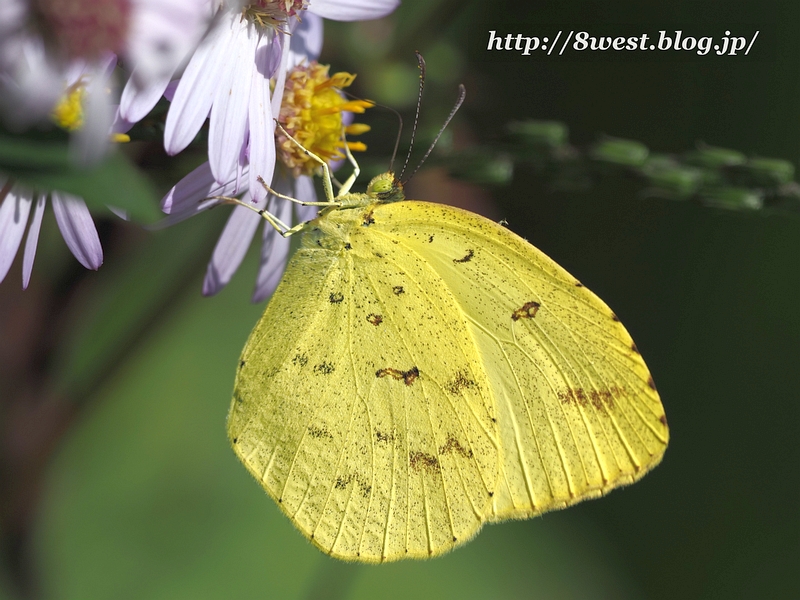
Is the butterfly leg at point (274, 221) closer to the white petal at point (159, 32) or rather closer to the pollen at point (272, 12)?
the pollen at point (272, 12)

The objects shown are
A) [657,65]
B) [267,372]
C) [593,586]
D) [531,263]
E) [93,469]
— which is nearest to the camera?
[531,263]

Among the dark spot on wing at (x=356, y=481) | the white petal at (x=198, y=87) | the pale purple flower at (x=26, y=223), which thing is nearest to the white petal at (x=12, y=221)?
the pale purple flower at (x=26, y=223)

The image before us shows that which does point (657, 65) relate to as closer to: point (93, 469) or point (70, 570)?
point (93, 469)

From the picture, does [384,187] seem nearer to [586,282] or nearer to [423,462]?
[423,462]

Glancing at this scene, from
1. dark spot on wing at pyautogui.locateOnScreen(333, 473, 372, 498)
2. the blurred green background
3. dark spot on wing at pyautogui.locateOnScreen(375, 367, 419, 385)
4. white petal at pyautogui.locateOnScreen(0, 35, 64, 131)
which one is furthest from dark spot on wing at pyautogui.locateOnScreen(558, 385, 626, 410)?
white petal at pyautogui.locateOnScreen(0, 35, 64, 131)

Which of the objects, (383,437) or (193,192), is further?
(383,437)

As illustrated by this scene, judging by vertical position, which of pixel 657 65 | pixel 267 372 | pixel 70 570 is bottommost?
pixel 70 570

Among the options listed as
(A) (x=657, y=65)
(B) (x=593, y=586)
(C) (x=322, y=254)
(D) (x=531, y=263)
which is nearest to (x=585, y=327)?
(D) (x=531, y=263)

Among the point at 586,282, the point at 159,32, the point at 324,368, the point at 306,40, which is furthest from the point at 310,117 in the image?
the point at 586,282
